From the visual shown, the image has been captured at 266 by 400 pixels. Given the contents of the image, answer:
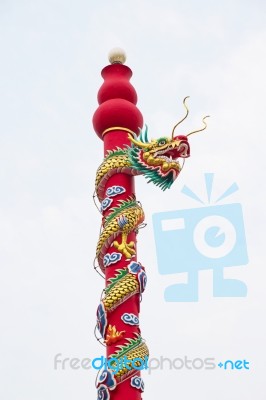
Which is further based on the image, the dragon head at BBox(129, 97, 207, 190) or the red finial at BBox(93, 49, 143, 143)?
the red finial at BBox(93, 49, 143, 143)

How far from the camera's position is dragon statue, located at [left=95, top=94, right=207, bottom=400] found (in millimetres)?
9570

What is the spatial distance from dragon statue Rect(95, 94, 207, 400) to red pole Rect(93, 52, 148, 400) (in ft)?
0.05

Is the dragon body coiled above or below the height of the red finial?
below

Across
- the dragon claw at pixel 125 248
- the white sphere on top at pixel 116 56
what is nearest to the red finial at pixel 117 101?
the white sphere on top at pixel 116 56

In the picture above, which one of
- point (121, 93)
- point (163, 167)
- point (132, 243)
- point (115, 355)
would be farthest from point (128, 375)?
point (121, 93)

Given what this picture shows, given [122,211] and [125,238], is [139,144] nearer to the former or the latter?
[122,211]

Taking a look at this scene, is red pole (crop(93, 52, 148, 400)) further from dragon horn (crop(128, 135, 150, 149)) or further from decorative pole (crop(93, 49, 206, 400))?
dragon horn (crop(128, 135, 150, 149))

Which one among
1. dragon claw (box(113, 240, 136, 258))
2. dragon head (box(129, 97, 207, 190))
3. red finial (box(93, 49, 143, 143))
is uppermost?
red finial (box(93, 49, 143, 143))

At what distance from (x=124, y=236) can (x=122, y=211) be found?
0.46 metres

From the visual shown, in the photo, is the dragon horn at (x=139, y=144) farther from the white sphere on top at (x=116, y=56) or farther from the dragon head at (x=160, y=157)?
the white sphere on top at (x=116, y=56)

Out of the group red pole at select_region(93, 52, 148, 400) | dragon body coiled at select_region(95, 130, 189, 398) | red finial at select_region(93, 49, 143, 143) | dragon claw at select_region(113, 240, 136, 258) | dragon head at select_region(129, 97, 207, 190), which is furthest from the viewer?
red finial at select_region(93, 49, 143, 143)

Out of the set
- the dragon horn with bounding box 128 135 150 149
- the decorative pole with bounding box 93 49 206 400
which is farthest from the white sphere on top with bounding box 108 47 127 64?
the dragon horn with bounding box 128 135 150 149

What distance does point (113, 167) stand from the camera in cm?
1117

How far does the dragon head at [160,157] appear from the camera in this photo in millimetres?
11039
